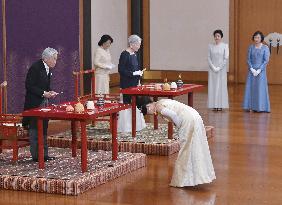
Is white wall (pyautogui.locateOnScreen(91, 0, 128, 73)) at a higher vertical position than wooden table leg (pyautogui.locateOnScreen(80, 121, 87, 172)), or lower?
higher

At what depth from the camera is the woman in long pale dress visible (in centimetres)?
1126

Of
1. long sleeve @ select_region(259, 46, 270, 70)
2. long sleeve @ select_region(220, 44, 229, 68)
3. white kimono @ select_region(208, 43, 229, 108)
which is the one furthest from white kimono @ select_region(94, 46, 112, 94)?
long sleeve @ select_region(259, 46, 270, 70)

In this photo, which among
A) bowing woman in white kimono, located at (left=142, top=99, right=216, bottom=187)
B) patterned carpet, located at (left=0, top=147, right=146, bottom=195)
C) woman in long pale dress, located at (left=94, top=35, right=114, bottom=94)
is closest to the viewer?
patterned carpet, located at (left=0, top=147, right=146, bottom=195)

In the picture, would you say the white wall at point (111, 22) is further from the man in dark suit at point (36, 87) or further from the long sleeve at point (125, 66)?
the man in dark suit at point (36, 87)

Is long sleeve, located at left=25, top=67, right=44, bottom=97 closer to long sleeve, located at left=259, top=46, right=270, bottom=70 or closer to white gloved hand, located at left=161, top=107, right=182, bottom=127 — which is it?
white gloved hand, located at left=161, top=107, right=182, bottom=127

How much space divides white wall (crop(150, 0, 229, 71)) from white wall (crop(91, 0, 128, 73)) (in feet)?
3.09

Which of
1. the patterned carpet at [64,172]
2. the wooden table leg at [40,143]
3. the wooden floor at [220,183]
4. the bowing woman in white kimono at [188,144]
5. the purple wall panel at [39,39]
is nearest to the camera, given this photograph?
the wooden floor at [220,183]

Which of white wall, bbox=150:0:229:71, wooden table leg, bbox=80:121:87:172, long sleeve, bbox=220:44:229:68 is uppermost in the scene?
white wall, bbox=150:0:229:71

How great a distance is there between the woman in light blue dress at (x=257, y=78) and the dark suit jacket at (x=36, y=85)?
17.6 ft

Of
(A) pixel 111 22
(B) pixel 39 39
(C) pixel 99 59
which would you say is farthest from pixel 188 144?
(A) pixel 111 22

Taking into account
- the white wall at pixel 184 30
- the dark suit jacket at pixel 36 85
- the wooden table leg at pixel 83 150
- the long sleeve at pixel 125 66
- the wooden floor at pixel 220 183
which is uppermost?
the white wall at pixel 184 30

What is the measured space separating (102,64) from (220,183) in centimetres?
434

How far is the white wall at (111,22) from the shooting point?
1566cm

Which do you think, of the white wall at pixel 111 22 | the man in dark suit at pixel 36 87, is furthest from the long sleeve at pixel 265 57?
the man in dark suit at pixel 36 87
